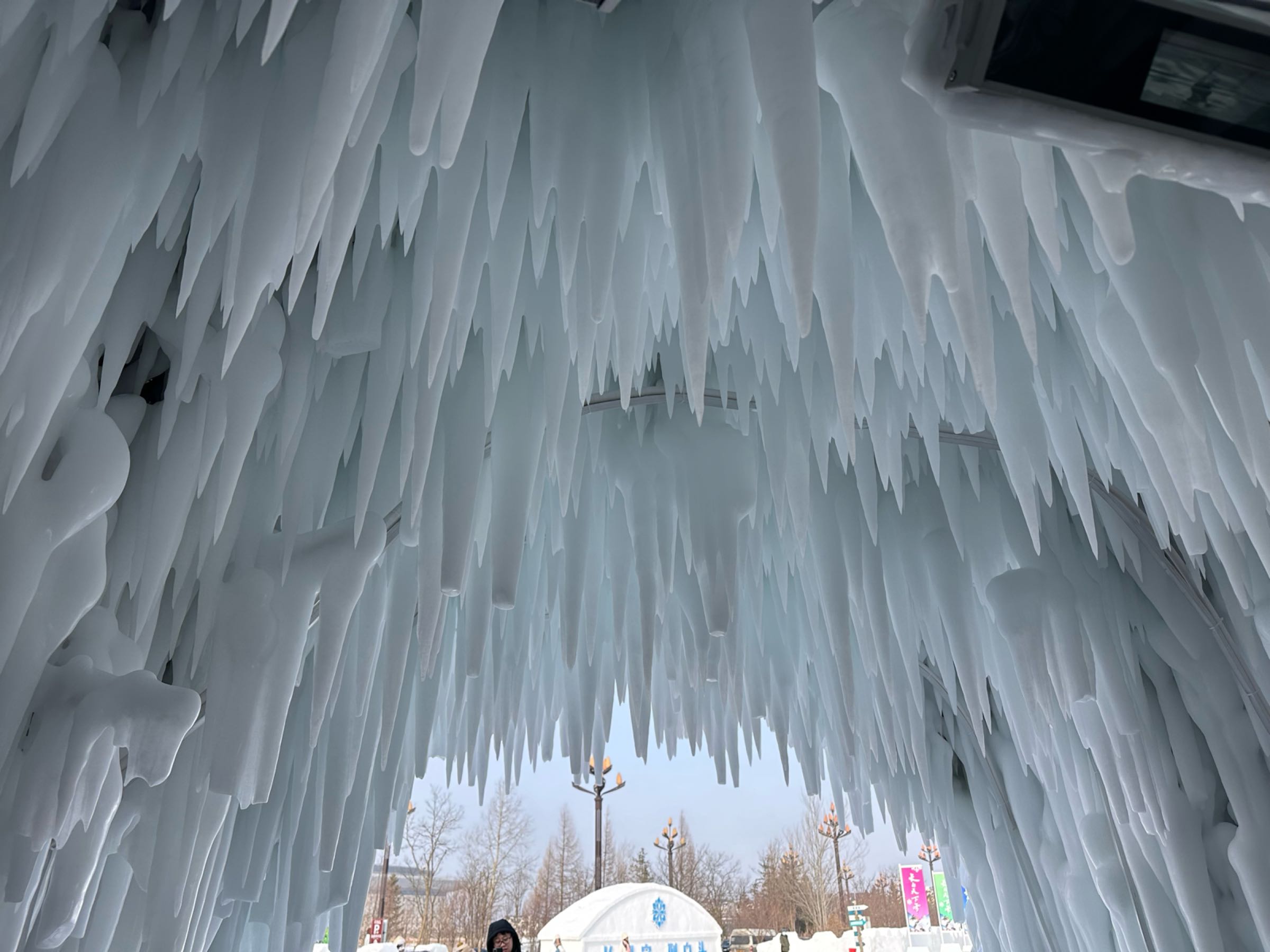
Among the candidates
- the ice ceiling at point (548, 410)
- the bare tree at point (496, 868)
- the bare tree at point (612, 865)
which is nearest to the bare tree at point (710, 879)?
the bare tree at point (612, 865)

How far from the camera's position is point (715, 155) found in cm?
132

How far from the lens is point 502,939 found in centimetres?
379

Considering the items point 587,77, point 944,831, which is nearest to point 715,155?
point 587,77

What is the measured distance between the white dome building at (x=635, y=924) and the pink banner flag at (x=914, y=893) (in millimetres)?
3022

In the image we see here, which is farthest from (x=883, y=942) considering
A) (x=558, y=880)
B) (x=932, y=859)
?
(x=558, y=880)

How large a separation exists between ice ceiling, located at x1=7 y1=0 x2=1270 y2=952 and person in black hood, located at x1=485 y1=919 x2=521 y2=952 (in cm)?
68

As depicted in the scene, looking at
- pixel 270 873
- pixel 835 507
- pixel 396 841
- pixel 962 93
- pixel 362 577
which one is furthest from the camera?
pixel 396 841

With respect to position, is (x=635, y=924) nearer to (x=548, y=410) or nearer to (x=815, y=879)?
(x=815, y=879)

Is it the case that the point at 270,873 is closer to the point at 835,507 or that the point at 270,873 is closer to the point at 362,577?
the point at 362,577

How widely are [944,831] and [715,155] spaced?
14.0 ft

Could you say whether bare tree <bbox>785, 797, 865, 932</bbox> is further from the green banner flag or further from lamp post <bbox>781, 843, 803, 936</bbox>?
the green banner flag

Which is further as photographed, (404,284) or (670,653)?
(670,653)

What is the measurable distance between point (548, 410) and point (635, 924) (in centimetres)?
1119

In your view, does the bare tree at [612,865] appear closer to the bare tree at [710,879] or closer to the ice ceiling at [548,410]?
the bare tree at [710,879]
